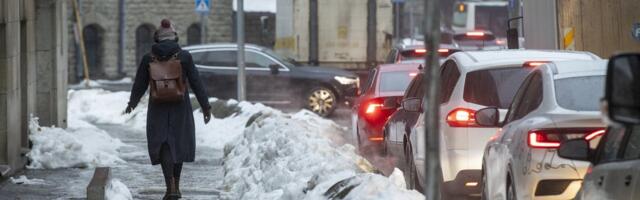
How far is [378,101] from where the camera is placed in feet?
56.7

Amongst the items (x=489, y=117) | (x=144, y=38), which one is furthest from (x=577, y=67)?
(x=144, y=38)

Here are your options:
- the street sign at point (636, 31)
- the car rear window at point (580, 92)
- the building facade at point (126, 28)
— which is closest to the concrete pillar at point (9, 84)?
the car rear window at point (580, 92)

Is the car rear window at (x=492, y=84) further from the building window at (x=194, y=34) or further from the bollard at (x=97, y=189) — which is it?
the building window at (x=194, y=34)

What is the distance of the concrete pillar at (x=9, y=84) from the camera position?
1384 centimetres

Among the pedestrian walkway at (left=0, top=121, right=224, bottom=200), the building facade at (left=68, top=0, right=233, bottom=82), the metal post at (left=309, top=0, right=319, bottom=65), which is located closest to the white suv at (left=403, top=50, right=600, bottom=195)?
the pedestrian walkway at (left=0, top=121, right=224, bottom=200)

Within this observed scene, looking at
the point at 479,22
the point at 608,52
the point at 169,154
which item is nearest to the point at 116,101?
the point at 608,52

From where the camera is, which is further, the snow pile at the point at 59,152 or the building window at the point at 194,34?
the building window at the point at 194,34

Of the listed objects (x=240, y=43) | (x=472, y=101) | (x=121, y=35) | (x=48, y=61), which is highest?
(x=121, y=35)

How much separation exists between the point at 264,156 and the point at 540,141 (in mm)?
5892

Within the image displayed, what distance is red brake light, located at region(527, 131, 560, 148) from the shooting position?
8.55 metres

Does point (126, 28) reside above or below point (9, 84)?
above

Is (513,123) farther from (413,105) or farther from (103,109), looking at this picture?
(103,109)

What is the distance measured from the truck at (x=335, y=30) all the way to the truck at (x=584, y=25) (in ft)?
27.5

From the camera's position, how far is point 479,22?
59.0 meters
